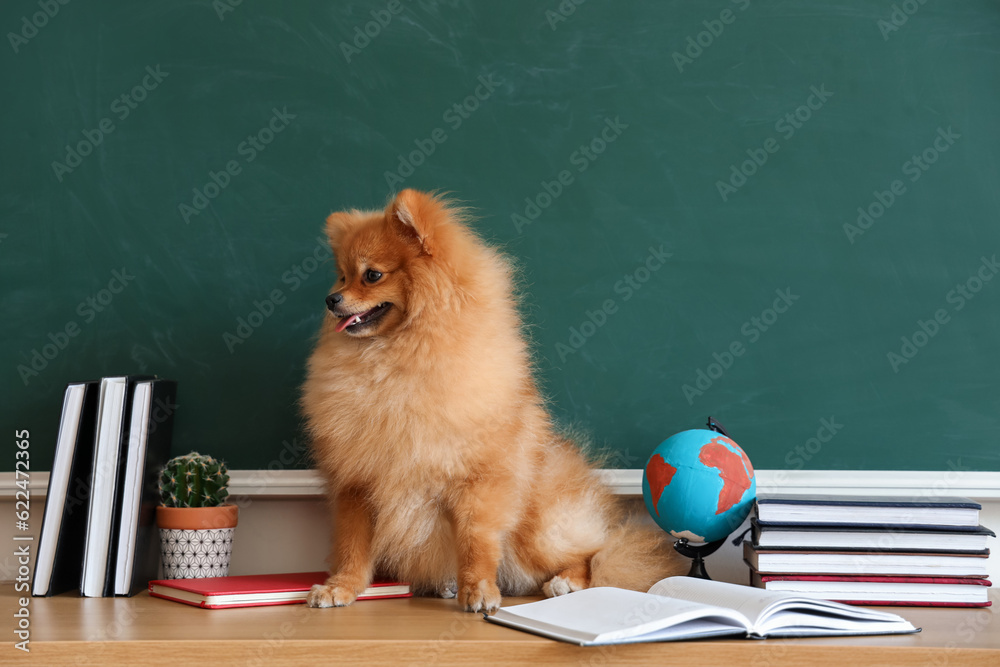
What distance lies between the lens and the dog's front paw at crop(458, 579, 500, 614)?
163cm

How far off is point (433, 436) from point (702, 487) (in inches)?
27.3

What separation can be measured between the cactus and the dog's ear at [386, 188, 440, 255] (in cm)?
87

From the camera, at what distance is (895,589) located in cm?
179

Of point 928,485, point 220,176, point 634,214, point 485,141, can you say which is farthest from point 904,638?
point 220,176

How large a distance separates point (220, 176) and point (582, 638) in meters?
1.73

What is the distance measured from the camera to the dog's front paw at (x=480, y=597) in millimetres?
1630

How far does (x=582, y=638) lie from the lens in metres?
1.33

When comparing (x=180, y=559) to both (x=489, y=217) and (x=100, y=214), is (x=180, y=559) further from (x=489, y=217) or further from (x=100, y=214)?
(x=489, y=217)

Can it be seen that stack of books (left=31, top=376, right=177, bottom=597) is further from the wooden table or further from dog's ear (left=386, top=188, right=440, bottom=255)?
dog's ear (left=386, top=188, right=440, bottom=255)

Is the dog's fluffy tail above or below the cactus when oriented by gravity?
below

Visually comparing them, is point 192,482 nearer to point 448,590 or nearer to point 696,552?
point 448,590

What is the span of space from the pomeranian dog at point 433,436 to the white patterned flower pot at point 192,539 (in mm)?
395

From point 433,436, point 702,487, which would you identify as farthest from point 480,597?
point 702,487

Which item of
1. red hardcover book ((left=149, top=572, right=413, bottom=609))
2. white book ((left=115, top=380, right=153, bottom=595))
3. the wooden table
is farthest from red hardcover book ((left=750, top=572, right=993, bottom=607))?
white book ((left=115, top=380, right=153, bottom=595))
